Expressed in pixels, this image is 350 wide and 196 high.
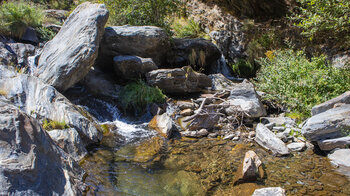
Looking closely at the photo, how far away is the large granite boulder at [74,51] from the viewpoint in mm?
6629

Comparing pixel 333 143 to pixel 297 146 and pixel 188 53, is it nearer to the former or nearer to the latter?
pixel 297 146

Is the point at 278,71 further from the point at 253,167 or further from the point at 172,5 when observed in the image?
the point at 172,5

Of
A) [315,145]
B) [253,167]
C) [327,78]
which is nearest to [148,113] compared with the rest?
[253,167]

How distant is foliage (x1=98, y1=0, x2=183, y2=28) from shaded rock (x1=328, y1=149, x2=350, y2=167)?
8.51m

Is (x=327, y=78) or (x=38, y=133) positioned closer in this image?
(x=38, y=133)

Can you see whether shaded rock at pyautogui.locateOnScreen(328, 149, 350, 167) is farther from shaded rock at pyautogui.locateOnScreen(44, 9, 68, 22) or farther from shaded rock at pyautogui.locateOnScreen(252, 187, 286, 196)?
shaded rock at pyautogui.locateOnScreen(44, 9, 68, 22)

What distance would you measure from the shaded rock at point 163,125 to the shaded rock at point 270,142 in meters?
2.14

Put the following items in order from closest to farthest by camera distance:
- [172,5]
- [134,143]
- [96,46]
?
1. [134,143]
2. [96,46]
3. [172,5]

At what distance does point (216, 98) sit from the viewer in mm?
7770

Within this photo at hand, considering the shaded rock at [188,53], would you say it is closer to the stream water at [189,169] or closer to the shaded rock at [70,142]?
the stream water at [189,169]

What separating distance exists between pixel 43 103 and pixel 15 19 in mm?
5448

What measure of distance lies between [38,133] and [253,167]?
3.40 m

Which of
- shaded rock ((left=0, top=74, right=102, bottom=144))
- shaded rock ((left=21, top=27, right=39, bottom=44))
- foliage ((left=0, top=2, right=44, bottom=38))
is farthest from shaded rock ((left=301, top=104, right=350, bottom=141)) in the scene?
foliage ((left=0, top=2, right=44, bottom=38))

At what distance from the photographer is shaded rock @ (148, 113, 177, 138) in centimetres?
607
